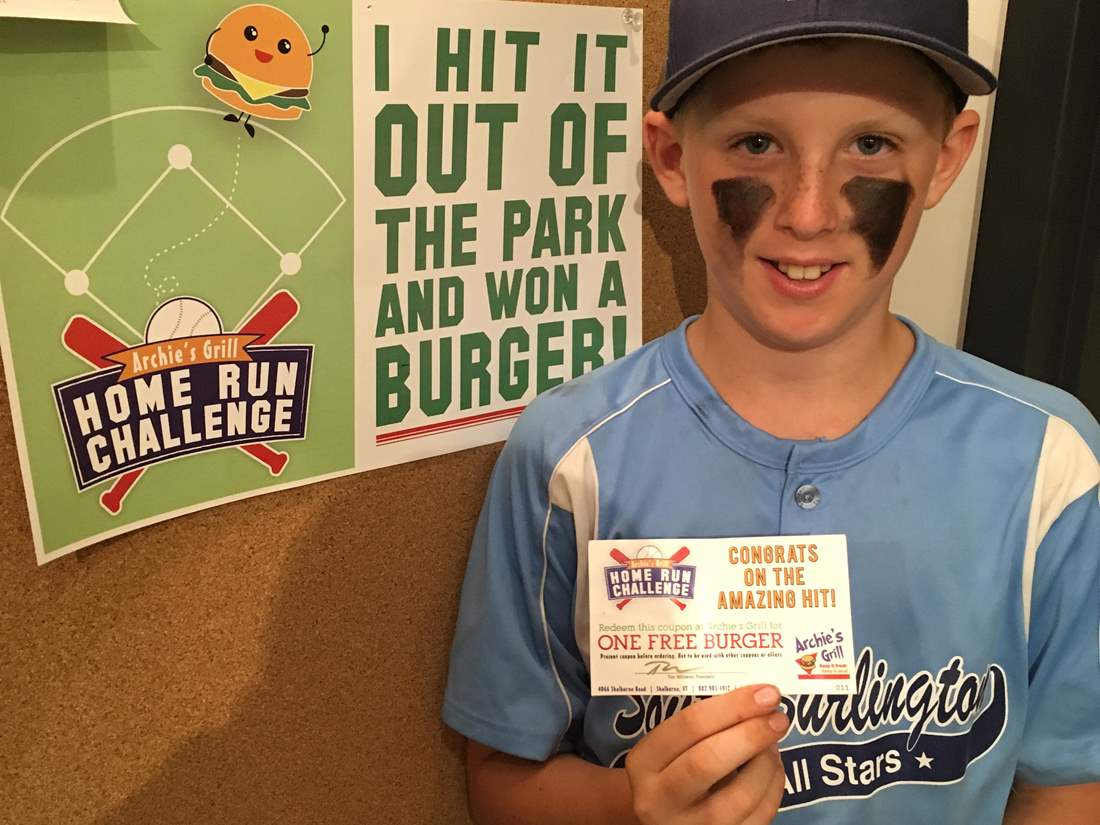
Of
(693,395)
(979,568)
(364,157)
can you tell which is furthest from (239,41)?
(979,568)

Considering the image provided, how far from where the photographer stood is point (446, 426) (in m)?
0.88

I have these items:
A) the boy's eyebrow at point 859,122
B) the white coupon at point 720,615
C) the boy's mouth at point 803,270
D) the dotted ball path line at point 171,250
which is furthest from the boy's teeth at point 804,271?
the dotted ball path line at point 171,250

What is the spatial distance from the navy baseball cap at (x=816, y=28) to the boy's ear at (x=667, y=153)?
50mm

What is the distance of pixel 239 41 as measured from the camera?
69 cm

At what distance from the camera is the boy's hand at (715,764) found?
2.30 ft

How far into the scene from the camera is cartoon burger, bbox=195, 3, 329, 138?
27.0 inches

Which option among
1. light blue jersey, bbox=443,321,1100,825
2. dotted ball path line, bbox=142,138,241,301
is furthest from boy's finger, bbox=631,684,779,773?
dotted ball path line, bbox=142,138,241,301

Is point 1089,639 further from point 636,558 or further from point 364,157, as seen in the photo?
point 364,157

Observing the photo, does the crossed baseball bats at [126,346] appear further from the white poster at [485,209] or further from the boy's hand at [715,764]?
the boy's hand at [715,764]

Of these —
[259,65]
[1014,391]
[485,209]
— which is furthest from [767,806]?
[259,65]

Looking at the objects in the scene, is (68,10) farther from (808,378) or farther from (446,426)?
(808,378)

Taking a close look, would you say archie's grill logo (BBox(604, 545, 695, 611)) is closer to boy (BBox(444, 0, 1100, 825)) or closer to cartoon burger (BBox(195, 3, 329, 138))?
boy (BBox(444, 0, 1100, 825))

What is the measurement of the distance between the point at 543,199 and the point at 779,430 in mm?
285

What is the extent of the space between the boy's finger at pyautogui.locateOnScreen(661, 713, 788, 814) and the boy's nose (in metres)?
0.35
